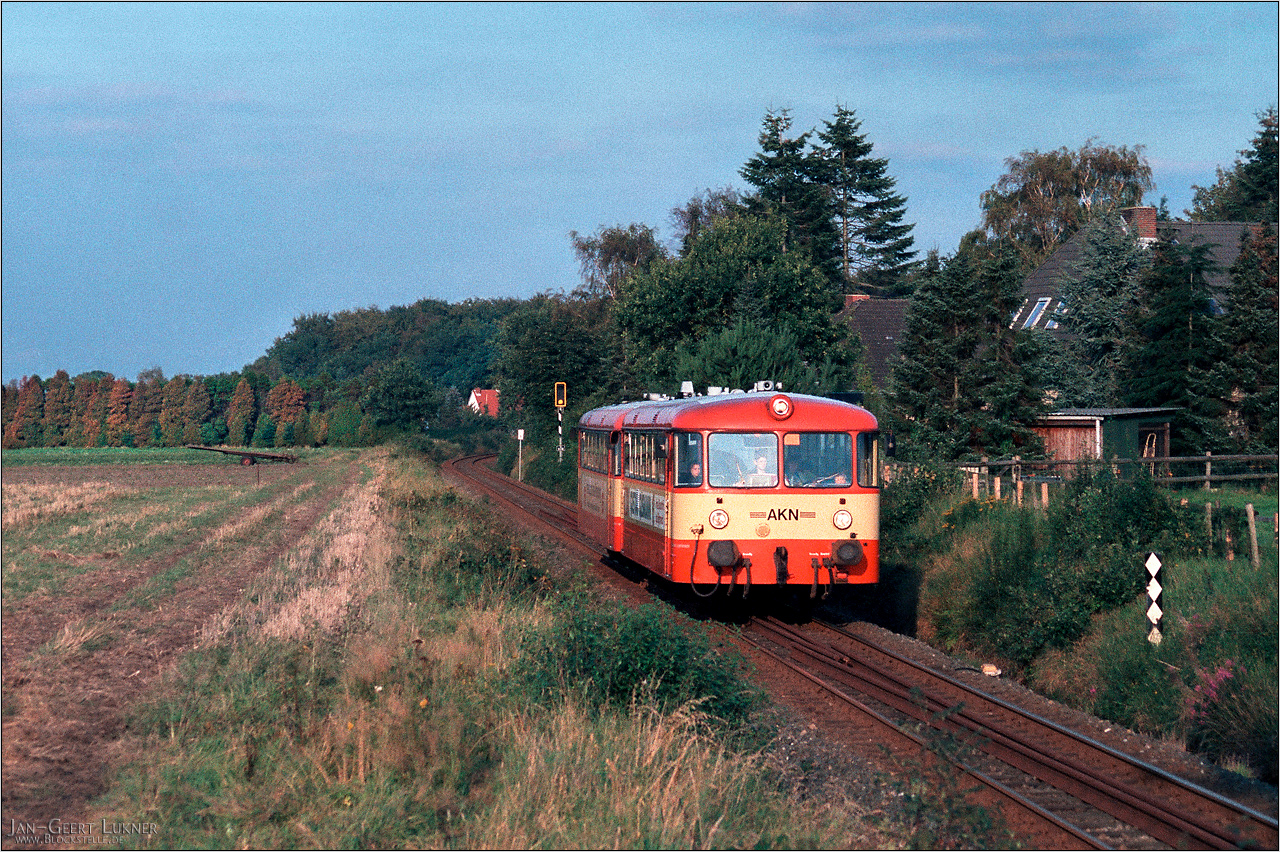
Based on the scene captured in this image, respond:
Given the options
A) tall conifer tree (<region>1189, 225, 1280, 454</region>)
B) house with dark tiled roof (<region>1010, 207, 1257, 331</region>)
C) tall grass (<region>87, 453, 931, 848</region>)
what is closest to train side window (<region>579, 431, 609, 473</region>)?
tall grass (<region>87, 453, 931, 848</region>)

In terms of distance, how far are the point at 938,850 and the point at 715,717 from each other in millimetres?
2118

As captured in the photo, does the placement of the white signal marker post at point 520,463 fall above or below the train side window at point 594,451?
below

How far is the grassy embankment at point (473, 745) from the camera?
6289 mm

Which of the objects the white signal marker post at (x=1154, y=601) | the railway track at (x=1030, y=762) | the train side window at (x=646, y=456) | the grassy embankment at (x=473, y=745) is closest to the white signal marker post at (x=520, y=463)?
the train side window at (x=646, y=456)

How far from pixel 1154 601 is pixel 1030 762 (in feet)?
13.8

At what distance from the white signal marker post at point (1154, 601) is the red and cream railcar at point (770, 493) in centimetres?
322

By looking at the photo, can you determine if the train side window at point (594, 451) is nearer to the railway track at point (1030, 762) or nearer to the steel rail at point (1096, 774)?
the railway track at point (1030, 762)

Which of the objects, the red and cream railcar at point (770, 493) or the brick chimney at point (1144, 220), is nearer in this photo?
the red and cream railcar at point (770, 493)

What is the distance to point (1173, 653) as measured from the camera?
1140 cm

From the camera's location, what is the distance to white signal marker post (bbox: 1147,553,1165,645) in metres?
11.9

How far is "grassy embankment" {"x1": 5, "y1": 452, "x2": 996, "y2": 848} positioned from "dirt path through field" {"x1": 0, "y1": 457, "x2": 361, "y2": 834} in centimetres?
35

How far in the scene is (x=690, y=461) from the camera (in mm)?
13953

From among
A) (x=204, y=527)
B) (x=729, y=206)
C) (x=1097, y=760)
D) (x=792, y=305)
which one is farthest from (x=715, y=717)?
(x=729, y=206)

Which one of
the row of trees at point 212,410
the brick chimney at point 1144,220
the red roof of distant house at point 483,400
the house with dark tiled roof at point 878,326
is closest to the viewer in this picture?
the brick chimney at point 1144,220
